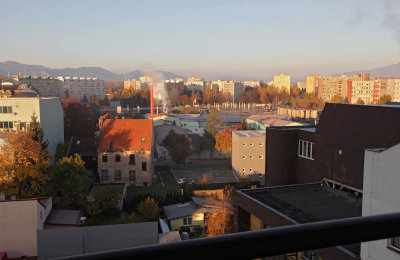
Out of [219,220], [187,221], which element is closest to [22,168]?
[187,221]

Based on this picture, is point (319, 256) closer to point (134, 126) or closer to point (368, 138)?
point (368, 138)

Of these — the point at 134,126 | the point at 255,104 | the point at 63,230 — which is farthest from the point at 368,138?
the point at 255,104

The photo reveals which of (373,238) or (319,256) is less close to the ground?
(373,238)

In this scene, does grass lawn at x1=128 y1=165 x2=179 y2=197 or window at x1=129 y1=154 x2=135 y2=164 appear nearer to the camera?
grass lawn at x1=128 y1=165 x2=179 y2=197

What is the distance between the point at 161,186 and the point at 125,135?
113 inches

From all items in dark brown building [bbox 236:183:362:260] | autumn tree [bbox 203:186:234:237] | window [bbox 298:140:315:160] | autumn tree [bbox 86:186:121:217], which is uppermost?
window [bbox 298:140:315:160]

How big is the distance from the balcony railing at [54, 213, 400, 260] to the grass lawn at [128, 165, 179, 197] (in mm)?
13806

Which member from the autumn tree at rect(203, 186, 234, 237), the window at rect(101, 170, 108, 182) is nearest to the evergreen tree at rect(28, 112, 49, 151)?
the window at rect(101, 170, 108, 182)

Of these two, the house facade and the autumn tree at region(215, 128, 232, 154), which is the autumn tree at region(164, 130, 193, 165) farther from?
the house facade

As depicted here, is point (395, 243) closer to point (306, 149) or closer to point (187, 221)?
point (306, 149)

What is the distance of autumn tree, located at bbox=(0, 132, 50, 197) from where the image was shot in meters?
10.7

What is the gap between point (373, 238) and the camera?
0.47m

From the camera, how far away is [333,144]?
8.52 m

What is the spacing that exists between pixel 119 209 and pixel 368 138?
7.84 metres
